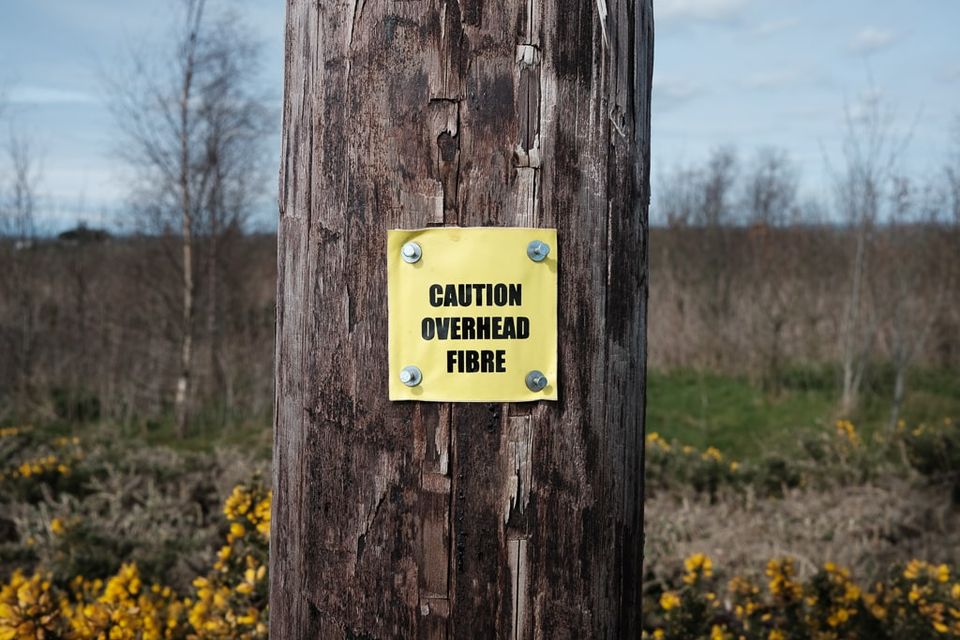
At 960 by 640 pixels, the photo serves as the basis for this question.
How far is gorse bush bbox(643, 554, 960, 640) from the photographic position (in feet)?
9.72

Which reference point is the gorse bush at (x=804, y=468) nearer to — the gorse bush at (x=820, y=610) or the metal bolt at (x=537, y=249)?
the gorse bush at (x=820, y=610)

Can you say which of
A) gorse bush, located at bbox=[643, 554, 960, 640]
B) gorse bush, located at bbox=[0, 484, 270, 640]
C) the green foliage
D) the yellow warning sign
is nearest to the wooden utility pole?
the yellow warning sign

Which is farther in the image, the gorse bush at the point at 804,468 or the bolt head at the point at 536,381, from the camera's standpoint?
the gorse bush at the point at 804,468

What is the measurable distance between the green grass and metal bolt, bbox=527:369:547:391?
6.96m

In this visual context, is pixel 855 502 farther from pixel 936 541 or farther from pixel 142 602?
pixel 142 602

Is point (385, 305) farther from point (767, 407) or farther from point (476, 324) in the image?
point (767, 407)

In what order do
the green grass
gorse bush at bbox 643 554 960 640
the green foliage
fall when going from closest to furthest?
gorse bush at bbox 643 554 960 640 → the green foliage → the green grass

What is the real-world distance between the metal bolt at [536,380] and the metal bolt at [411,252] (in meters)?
0.23

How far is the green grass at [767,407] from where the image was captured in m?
8.80

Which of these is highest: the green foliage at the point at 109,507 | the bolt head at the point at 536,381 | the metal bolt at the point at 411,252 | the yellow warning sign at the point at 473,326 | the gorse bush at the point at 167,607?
the metal bolt at the point at 411,252

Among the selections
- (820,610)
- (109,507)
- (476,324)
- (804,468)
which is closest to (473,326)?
(476,324)

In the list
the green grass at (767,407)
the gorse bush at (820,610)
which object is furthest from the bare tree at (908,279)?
the gorse bush at (820,610)

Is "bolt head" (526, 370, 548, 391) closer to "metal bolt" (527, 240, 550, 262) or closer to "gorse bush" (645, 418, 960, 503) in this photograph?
"metal bolt" (527, 240, 550, 262)

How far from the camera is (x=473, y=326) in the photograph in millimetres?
1150
